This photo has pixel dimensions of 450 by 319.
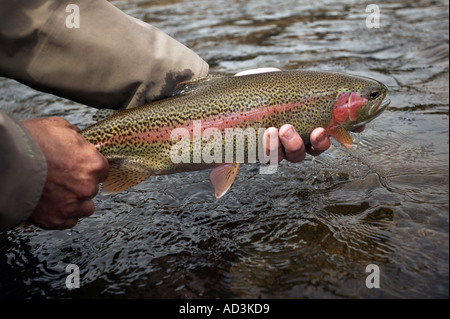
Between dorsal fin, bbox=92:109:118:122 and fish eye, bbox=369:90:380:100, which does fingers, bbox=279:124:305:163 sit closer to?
fish eye, bbox=369:90:380:100

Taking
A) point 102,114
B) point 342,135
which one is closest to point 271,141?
point 342,135

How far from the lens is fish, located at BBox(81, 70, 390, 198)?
252 centimetres

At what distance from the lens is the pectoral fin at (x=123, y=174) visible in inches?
97.6

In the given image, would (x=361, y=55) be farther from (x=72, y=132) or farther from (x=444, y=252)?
(x=72, y=132)

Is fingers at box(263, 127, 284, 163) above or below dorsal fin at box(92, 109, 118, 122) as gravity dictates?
below

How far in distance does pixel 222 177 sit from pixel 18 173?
109 cm

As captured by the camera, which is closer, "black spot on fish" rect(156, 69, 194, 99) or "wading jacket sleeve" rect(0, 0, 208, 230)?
"wading jacket sleeve" rect(0, 0, 208, 230)

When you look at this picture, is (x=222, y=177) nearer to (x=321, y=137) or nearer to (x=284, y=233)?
(x=284, y=233)

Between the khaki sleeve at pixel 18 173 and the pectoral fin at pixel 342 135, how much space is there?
1.61 m

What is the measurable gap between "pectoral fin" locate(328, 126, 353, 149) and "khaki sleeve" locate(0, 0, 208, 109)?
981 mm

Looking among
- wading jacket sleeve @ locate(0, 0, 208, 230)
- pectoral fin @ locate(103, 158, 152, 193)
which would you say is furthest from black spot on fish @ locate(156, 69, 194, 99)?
pectoral fin @ locate(103, 158, 152, 193)

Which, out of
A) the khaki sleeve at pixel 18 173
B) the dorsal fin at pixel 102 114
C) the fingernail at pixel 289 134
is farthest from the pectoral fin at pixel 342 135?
the khaki sleeve at pixel 18 173

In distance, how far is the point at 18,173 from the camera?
1898 mm
